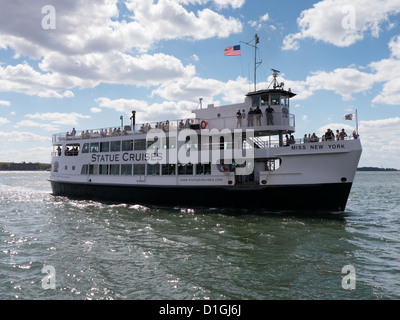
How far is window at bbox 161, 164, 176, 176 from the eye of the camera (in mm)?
22438

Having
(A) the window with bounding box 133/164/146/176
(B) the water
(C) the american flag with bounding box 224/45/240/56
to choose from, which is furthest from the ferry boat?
(C) the american flag with bounding box 224/45/240/56

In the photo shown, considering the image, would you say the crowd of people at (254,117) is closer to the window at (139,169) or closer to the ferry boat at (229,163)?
the ferry boat at (229,163)

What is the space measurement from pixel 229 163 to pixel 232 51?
8.59m

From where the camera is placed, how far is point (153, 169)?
23.4 m

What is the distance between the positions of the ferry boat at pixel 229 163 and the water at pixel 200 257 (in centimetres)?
151

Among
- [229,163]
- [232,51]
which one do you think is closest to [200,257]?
[229,163]

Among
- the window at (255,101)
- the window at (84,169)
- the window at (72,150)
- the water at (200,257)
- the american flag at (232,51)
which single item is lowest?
the water at (200,257)

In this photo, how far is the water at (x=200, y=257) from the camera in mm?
8070

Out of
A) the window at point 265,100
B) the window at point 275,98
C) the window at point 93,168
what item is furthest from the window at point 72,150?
the window at point 275,98

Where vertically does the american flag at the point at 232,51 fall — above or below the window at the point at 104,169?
above

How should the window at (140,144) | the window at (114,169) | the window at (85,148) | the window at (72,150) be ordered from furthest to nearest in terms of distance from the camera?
the window at (72,150) < the window at (85,148) < the window at (114,169) < the window at (140,144)

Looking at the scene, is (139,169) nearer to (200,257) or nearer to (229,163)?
(229,163)
